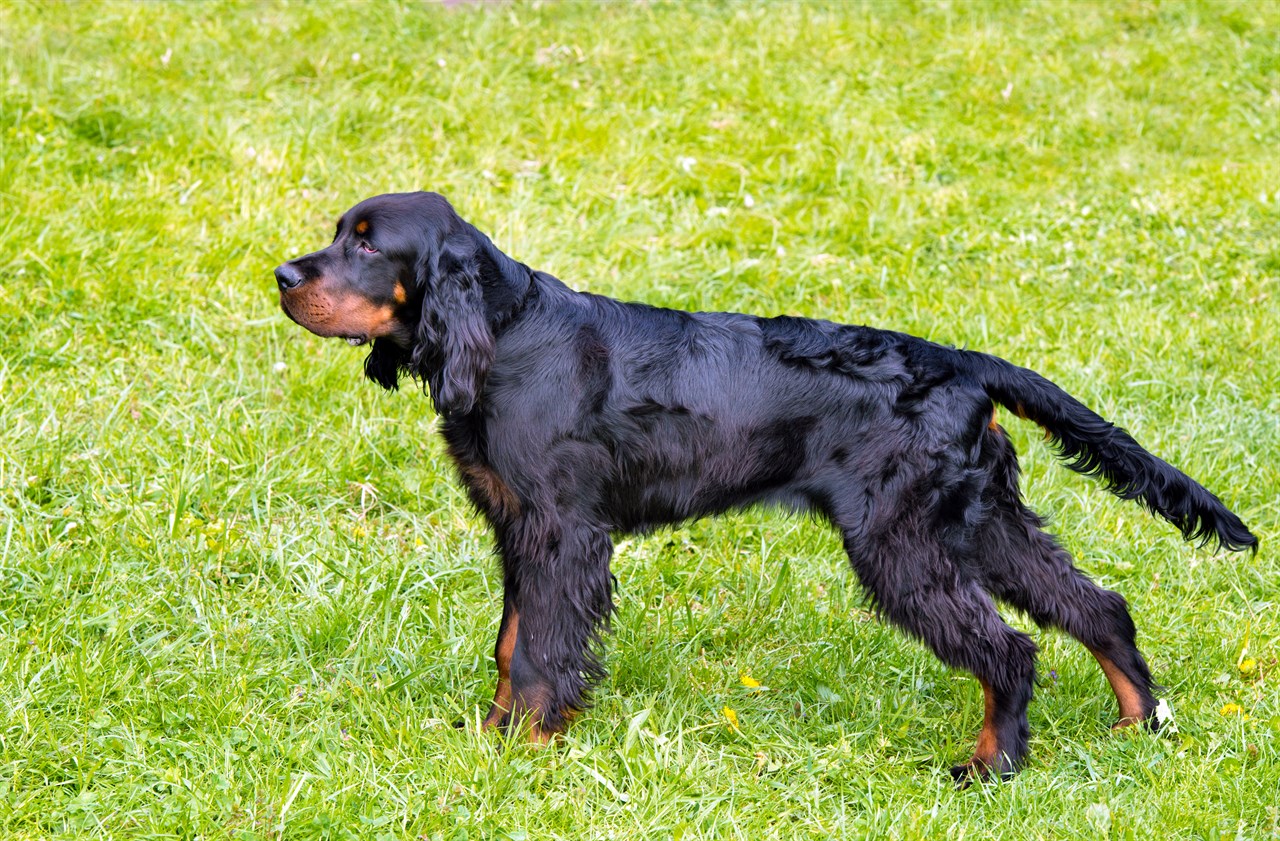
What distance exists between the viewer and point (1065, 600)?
3.36 m

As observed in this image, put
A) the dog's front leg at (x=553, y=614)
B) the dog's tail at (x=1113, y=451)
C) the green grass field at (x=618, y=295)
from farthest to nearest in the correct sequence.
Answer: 1. the dog's tail at (x=1113, y=451)
2. the dog's front leg at (x=553, y=614)
3. the green grass field at (x=618, y=295)

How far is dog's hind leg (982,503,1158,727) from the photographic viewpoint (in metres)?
3.36

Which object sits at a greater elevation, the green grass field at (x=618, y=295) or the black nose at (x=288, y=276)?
the black nose at (x=288, y=276)

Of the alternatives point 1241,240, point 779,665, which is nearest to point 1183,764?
point 779,665

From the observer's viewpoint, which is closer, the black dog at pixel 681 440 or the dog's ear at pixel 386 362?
the black dog at pixel 681 440

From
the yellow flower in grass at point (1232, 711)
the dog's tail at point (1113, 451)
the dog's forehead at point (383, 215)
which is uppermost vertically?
the dog's forehead at point (383, 215)

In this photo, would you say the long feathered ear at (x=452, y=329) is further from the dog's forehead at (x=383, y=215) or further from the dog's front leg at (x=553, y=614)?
the dog's front leg at (x=553, y=614)

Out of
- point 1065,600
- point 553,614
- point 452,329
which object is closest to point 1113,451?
point 1065,600

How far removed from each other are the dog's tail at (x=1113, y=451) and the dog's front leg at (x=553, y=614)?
1.13 meters

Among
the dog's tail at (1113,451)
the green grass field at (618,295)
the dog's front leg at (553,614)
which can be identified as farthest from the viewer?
the dog's tail at (1113,451)

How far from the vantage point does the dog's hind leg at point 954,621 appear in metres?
3.13

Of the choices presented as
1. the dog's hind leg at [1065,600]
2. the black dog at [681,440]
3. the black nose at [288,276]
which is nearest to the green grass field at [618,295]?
the dog's hind leg at [1065,600]

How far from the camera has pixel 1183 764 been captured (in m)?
3.12

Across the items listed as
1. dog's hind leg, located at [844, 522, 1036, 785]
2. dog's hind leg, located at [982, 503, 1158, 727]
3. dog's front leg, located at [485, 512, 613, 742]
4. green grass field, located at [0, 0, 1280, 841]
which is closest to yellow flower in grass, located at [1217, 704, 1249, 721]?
green grass field, located at [0, 0, 1280, 841]
